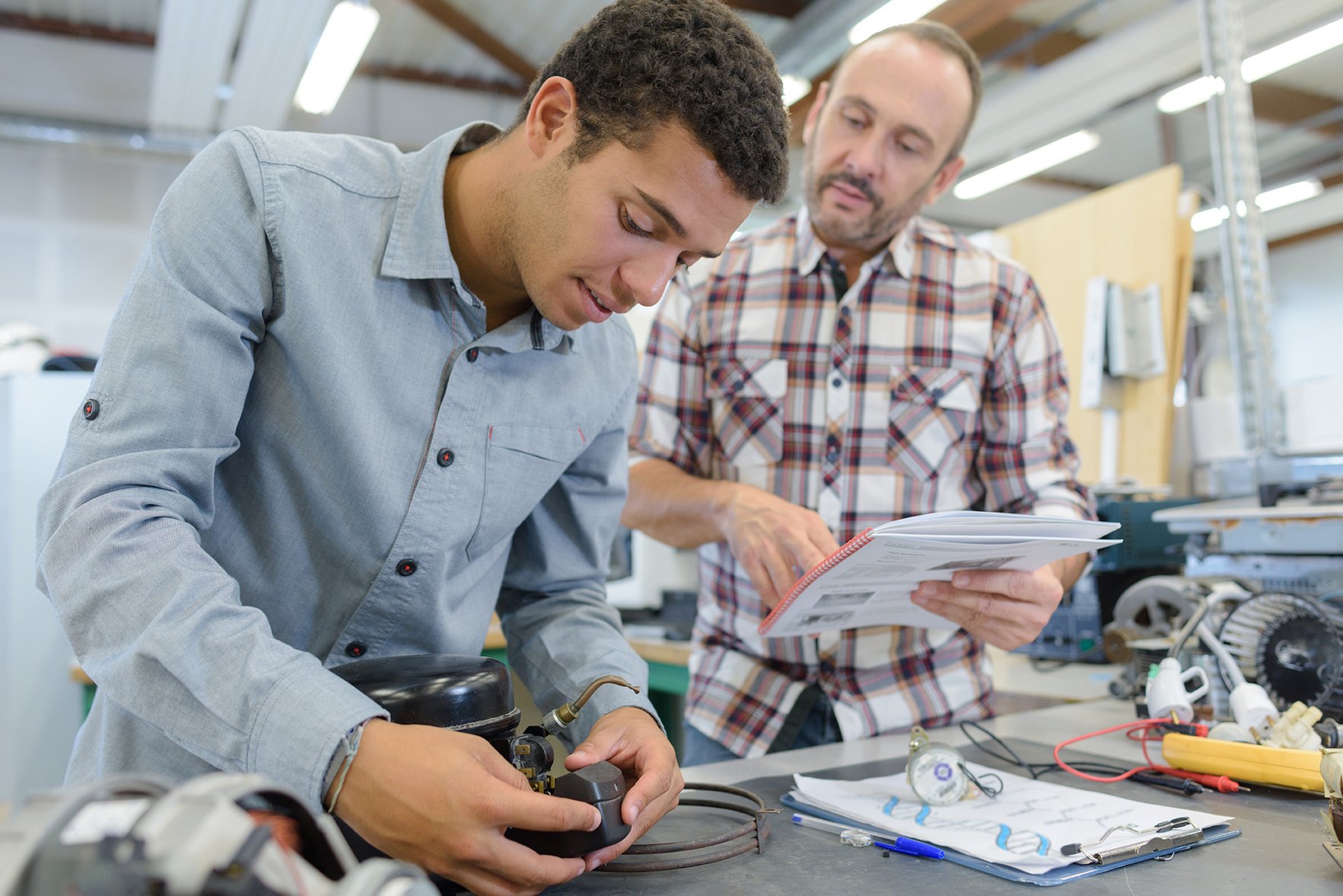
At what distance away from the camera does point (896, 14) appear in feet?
15.3

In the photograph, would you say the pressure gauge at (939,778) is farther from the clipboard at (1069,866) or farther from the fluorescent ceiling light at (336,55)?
the fluorescent ceiling light at (336,55)

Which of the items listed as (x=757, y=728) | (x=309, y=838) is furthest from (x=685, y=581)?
(x=309, y=838)

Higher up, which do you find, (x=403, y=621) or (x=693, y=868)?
(x=403, y=621)

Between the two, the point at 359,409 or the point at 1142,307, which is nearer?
the point at 359,409

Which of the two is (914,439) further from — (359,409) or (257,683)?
(257,683)

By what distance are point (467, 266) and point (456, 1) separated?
574 cm

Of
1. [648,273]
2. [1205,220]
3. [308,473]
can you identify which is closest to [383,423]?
[308,473]

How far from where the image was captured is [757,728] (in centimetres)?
139

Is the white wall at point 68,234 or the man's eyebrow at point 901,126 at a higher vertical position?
the white wall at point 68,234

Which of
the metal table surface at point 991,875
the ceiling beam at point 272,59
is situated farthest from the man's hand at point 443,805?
the ceiling beam at point 272,59

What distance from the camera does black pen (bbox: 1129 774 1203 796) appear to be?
1.02 metres

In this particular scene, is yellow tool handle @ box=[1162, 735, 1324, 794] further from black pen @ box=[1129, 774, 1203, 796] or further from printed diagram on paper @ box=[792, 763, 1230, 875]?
printed diagram on paper @ box=[792, 763, 1230, 875]

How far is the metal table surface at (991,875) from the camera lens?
0.75 m

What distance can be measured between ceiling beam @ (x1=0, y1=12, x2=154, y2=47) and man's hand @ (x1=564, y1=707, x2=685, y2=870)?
713 centimetres
